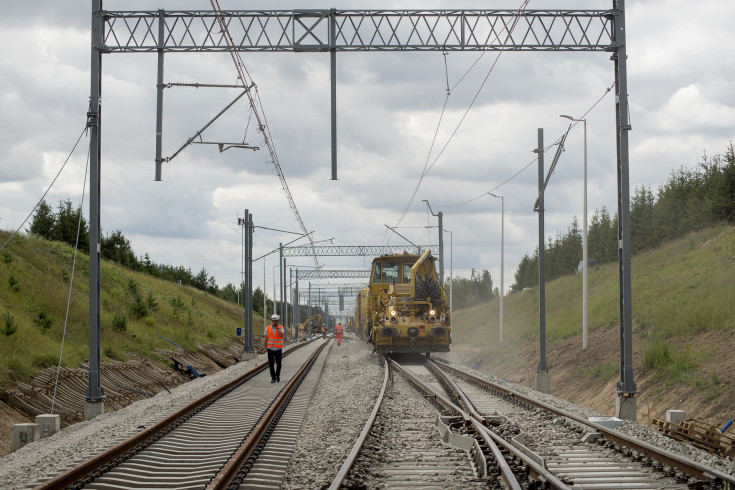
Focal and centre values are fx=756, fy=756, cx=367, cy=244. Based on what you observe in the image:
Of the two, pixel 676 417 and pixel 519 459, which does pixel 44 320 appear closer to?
pixel 676 417

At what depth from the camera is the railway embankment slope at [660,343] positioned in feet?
56.9

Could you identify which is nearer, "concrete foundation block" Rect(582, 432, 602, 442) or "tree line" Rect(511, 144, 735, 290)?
"concrete foundation block" Rect(582, 432, 602, 442)

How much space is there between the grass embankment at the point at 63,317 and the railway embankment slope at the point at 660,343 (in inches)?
561

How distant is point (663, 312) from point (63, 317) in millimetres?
20187

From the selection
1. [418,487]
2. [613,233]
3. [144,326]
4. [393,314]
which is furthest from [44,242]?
[613,233]

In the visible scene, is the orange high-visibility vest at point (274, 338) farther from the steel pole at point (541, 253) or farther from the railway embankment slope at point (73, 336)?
the steel pole at point (541, 253)

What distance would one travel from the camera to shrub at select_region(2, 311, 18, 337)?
19484 millimetres

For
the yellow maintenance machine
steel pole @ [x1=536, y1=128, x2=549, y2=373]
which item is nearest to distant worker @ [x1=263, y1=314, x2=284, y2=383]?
steel pole @ [x1=536, y1=128, x2=549, y2=373]

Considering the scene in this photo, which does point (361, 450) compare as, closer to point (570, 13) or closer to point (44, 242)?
point (570, 13)

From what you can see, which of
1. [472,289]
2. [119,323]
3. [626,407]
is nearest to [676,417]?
[626,407]

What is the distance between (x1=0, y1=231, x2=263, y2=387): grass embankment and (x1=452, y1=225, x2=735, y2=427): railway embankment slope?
1425 cm

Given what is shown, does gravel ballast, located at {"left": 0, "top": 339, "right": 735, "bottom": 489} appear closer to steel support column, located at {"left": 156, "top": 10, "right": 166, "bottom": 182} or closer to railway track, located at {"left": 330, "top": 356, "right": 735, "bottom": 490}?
railway track, located at {"left": 330, "top": 356, "right": 735, "bottom": 490}

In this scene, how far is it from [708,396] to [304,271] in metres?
59.5

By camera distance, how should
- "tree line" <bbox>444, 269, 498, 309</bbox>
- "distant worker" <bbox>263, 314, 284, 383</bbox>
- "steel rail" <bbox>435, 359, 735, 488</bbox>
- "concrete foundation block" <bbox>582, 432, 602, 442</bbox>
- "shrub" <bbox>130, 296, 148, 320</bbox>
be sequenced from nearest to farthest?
"steel rail" <bbox>435, 359, 735, 488</bbox> → "concrete foundation block" <bbox>582, 432, 602, 442</bbox> → "distant worker" <bbox>263, 314, 284, 383</bbox> → "shrub" <bbox>130, 296, 148, 320</bbox> → "tree line" <bbox>444, 269, 498, 309</bbox>
